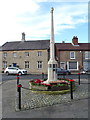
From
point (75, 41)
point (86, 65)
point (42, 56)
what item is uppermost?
point (75, 41)

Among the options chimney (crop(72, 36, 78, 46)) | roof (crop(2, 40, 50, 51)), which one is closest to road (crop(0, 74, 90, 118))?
roof (crop(2, 40, 50, 51))

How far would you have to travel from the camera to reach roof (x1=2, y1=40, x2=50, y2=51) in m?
35.9

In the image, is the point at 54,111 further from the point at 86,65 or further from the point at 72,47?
the point at 72,47

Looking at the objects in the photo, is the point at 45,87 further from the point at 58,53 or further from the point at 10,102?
the point at 58,53

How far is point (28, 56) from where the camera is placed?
35312 mm

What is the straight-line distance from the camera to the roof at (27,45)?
35.9 m

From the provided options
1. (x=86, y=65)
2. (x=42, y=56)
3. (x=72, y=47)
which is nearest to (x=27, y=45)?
(x=42, y=56)

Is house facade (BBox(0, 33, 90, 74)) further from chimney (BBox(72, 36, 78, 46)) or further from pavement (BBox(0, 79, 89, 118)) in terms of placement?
pavement (BBox(0, 79, 89, 118))

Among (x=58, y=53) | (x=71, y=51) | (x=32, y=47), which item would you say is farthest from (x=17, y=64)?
(x=71, y=51)

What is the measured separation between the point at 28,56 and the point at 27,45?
349cm

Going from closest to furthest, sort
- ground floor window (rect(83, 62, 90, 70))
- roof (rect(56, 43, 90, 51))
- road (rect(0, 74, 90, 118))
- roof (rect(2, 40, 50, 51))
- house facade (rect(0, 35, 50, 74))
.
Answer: road (rect(0, 74, 90, 118)) → ground floor window (rect(83, 62, 90, 70)) → roof (rect(56, 43, 90, 51)) → house facade (rect(0, 35, 50, 74)) → roof (rect(2, 40, 50, 51))

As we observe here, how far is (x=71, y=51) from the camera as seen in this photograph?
112 ft

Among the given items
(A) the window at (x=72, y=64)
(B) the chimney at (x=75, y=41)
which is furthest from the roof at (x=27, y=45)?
(A) the window at (x=72, y=64)

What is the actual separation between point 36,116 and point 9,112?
1.25m
